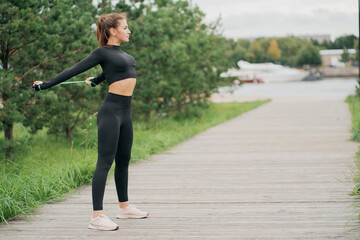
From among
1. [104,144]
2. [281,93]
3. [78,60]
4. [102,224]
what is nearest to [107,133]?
[104,144]

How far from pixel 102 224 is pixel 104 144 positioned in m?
0.61

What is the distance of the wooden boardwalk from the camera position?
12.7 feet

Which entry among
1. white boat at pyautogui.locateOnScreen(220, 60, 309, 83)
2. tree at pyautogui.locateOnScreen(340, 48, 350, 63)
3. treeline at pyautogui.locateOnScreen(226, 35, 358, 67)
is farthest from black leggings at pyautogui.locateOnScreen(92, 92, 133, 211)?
treeline at pyautogui.locateOnScreen(226, 35, 358, 67)

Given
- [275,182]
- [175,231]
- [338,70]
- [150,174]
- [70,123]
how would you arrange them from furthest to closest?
[338,70] < [70,123] < [150,174] < [275,182] < [175,231]

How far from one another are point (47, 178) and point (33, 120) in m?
2.13

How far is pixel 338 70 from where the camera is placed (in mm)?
124312

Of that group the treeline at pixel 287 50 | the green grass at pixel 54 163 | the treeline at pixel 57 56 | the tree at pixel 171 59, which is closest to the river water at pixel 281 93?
the tree at pixel 171 59

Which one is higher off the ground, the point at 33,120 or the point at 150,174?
the point at 33,120

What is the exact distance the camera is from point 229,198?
5.06 m

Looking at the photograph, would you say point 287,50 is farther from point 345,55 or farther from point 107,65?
point 107,65

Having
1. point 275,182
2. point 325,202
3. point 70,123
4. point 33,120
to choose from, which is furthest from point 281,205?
point 70,123

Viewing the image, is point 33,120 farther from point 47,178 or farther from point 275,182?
point 275,182

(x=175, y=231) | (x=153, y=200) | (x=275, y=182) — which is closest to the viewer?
(x=175, y=231)

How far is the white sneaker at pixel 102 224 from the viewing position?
12.8ft
